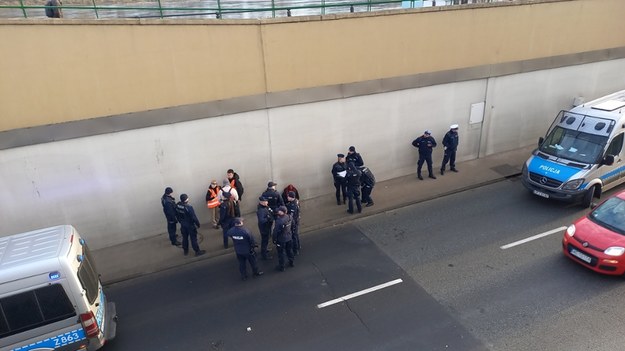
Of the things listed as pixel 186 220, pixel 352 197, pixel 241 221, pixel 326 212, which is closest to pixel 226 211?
pixel 186 220

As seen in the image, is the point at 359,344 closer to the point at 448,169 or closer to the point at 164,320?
the point at 164,320

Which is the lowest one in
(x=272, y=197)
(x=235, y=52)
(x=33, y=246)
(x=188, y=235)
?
(x=188, y=235)

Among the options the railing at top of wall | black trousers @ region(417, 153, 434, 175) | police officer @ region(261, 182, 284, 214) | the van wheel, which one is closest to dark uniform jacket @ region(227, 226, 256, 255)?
police officer @ region(261, 182, 284, 214)

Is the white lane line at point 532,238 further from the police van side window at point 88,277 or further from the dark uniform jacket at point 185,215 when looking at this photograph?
the police van side window at point 88,277

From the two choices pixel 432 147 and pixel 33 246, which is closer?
pixel 33 246

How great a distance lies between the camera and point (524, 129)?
15.7m

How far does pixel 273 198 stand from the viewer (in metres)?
10.6

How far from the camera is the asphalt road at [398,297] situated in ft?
25.3

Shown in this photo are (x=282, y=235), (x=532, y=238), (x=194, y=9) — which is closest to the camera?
(x=282, y=235)

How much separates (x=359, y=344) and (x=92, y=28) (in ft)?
26.9

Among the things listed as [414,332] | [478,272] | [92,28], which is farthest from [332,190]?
[92,28]

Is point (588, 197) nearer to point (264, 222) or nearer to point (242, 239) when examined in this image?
point (264, 222)

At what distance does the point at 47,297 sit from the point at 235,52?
21.6 ft

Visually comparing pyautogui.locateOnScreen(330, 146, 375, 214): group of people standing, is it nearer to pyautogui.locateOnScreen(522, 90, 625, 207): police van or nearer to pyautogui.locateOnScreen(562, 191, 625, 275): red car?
pyautogui.locateOnScreen(522, 90, 625, 207): police van
